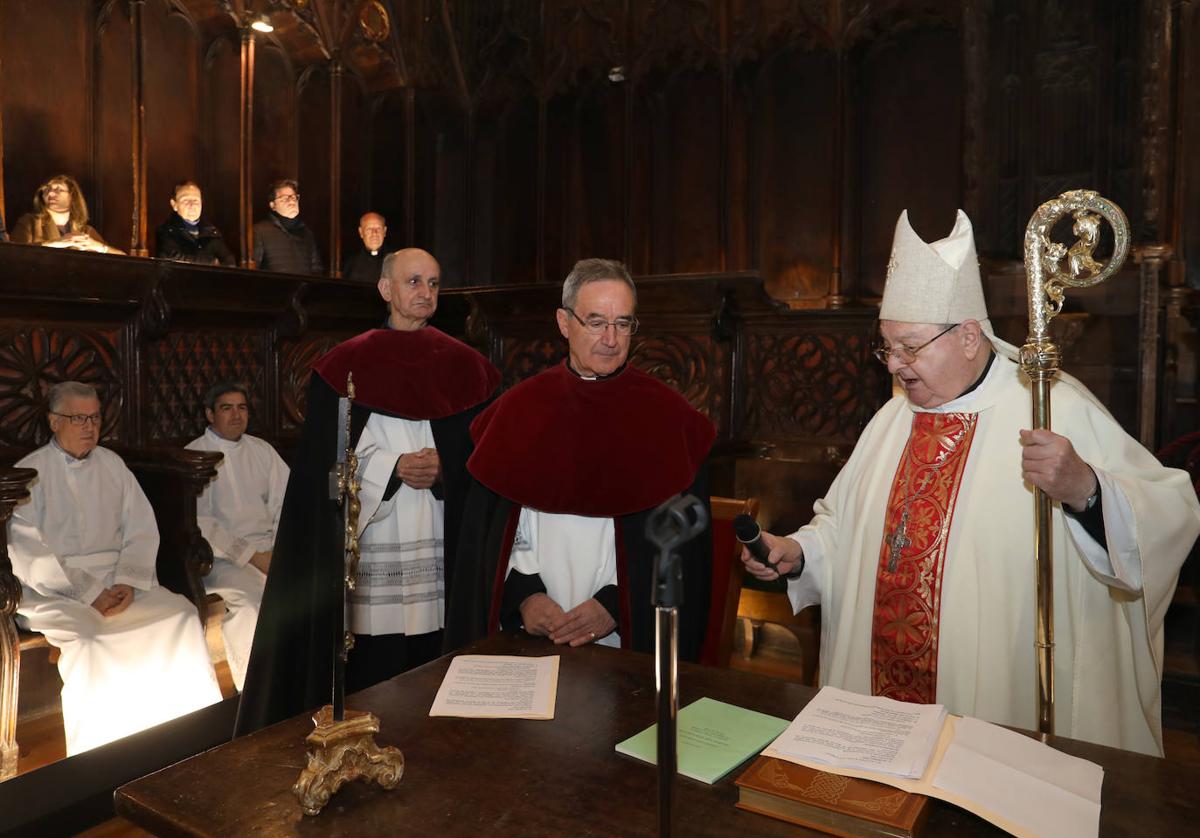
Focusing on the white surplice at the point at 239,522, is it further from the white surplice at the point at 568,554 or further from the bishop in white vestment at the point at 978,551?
the bishop in white vestment at the point at 978,551

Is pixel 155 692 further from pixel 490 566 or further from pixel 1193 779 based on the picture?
pixel 1193 779

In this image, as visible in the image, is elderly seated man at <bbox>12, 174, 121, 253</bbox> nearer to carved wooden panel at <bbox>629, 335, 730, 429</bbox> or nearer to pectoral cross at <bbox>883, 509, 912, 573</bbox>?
carved wooden panel at <bbox>629, 335, 730, 429</bbox>

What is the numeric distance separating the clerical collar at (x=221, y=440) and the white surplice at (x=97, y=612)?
2.62 ft

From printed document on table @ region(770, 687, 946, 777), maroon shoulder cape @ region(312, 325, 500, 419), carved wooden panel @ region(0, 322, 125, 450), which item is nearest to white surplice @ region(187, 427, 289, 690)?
carved wooden panel @ region(0, 322, 125, 450)

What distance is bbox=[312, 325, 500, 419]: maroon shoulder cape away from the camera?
3781mm

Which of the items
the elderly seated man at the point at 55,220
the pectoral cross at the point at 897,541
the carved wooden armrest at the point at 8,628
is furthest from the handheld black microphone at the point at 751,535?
the elderly seated man at the point at 55,220

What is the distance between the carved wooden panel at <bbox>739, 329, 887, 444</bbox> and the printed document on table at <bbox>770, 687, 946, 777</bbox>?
442 cm

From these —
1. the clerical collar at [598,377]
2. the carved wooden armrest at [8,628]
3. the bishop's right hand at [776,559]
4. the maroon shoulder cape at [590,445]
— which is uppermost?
the clerical collar at [598,377]

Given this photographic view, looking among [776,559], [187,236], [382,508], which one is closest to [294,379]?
[187,236]

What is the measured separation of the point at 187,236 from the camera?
6.73 m

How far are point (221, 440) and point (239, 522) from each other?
0.52 metres

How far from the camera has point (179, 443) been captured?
561 cm

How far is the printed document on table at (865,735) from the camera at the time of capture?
1.44m

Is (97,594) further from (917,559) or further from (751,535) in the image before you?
(917,559)
